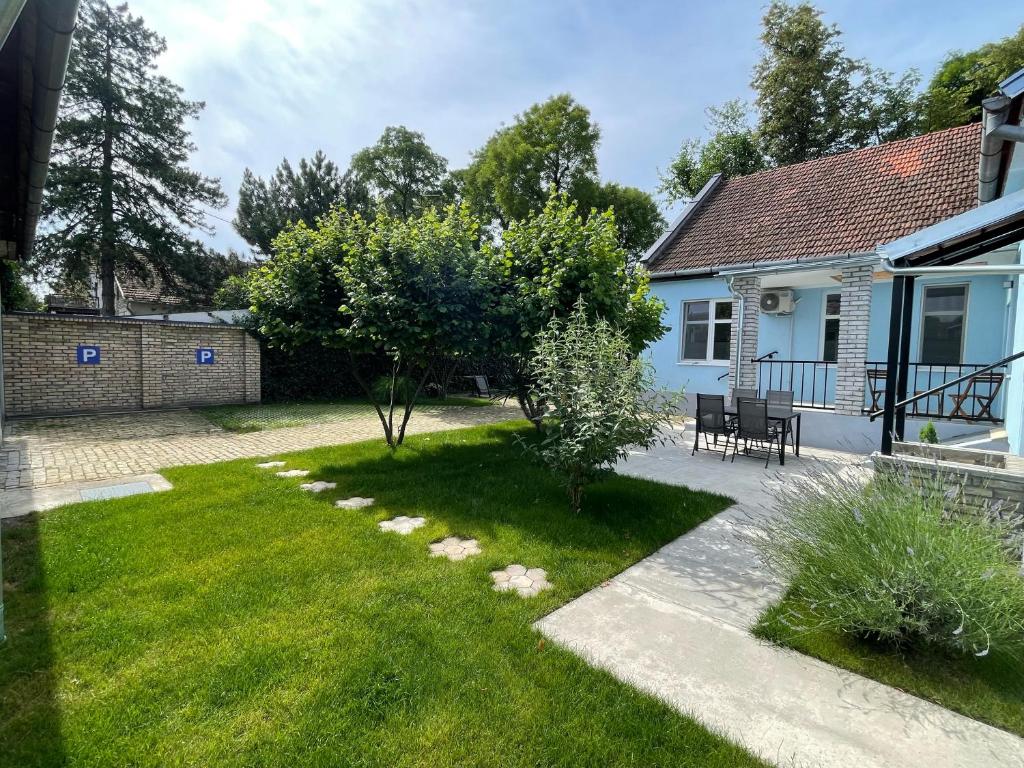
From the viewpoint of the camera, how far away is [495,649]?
263 centimetres

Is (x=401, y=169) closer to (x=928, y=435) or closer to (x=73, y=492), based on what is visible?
(x=73, y=492)

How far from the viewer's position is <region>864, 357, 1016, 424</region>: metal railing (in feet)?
25.1

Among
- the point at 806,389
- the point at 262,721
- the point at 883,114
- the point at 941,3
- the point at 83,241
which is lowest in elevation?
the point at 262,721

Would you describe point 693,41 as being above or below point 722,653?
above

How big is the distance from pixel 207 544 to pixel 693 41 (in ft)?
35.5

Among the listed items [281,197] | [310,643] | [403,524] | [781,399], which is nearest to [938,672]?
[310,643]

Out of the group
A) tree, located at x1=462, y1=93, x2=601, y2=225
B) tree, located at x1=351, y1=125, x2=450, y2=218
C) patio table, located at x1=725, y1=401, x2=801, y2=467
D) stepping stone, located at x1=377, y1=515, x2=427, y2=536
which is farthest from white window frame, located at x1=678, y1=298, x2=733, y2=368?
tree, located at x1=351, y1=125, x2=450, y2=218

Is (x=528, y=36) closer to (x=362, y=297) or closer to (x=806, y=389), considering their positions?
(x=362, y=297)

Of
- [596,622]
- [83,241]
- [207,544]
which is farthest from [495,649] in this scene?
[83,241]

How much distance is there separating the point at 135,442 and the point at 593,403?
27.6 feet

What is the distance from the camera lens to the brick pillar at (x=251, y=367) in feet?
44.5

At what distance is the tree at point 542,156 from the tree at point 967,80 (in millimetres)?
12941

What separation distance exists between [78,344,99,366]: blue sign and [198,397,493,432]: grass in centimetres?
246

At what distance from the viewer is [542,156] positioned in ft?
73.7
